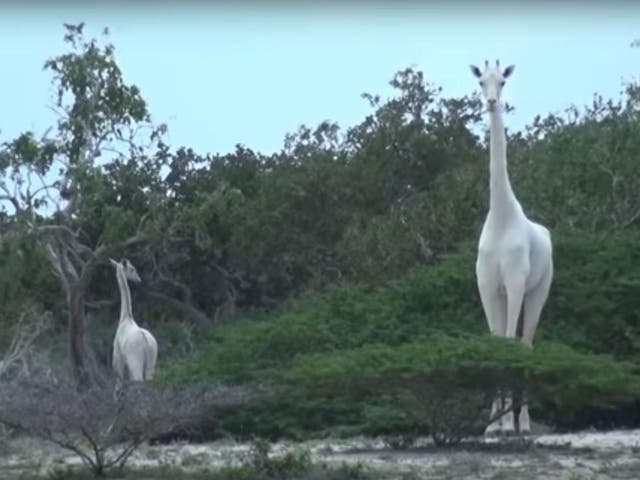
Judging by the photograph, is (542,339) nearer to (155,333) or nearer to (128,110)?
(128,110)

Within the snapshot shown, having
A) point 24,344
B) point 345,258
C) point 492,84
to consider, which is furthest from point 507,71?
point 345,258

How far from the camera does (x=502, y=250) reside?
20.6 metres

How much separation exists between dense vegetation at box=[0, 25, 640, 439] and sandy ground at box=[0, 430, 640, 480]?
1.74 ft

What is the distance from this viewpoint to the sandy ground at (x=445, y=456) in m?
16.6

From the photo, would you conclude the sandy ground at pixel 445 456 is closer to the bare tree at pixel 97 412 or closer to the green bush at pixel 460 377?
the green bush at pixel 460 377

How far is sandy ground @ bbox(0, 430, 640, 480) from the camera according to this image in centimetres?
1656

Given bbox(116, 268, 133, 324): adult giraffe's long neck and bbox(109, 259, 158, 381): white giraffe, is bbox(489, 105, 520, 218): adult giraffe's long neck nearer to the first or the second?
bbox(109, 259, 158, 381): white giraffe

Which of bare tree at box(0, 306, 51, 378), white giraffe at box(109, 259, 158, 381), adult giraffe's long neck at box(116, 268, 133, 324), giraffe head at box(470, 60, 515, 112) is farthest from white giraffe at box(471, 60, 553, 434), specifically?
bare tree at box(0, 306, 51, 378)

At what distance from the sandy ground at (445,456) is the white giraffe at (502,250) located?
128 cm

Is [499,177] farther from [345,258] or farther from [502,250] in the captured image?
[345,258]

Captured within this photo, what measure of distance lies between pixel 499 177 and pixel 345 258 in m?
21.2

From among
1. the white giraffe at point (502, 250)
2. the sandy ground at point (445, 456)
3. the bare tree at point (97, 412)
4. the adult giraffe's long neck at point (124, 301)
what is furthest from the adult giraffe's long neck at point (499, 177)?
the adult giraffe's long neck at point (124, 301)

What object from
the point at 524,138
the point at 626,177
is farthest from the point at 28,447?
the point at 524,138

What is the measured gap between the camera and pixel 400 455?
18750 millimetres
